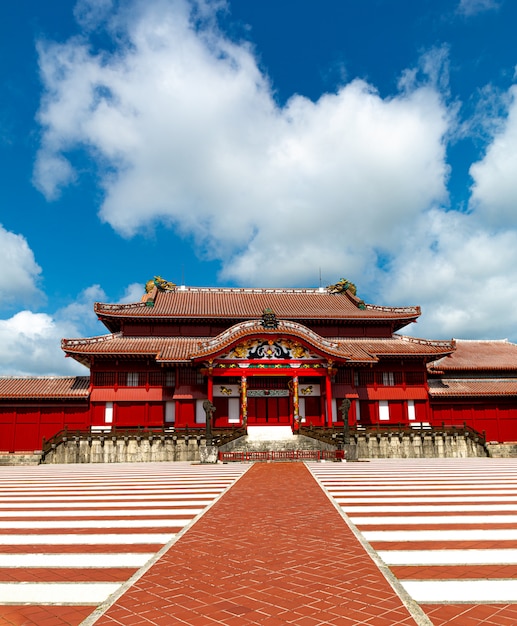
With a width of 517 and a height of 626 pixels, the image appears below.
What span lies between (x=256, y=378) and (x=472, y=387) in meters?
15.6

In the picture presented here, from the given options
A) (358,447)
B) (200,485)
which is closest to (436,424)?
(358,447)

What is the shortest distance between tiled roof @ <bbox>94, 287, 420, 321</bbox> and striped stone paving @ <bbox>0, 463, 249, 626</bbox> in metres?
20.6

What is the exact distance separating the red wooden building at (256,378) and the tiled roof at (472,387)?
0.07 meters

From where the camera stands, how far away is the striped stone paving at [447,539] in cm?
507

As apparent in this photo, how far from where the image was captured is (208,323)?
121 ft

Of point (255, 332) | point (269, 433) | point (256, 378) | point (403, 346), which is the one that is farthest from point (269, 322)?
point (403, 346)

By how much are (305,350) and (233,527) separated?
24722 millimetres

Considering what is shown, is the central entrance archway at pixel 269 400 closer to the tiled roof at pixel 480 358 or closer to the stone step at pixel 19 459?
the tiled roof at pixel 480 358

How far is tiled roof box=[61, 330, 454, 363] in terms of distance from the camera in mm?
31797

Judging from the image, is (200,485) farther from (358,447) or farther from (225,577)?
(358,447)

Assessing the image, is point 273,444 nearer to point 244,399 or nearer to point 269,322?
point 244,399

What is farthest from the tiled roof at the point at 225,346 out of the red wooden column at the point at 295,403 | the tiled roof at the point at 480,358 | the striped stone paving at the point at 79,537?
the striped stone paving at the point at 79,537

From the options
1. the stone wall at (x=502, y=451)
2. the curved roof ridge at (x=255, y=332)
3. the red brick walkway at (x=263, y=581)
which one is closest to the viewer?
the red brick walkway at (x=263, y=581)

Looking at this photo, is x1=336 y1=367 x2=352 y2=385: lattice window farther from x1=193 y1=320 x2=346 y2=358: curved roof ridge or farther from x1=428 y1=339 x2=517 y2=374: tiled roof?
x1=428 y1=339 x2=517 y2=374: tiled roof
